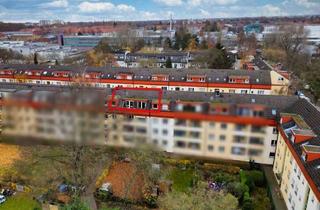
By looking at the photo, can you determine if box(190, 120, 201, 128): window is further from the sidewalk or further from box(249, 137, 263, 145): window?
the sidewalk

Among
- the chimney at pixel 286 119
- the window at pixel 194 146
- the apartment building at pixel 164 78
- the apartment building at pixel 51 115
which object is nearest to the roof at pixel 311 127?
the chimney at pixel 286 119

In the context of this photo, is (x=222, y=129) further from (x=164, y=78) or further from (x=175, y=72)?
(x=175, y=72)

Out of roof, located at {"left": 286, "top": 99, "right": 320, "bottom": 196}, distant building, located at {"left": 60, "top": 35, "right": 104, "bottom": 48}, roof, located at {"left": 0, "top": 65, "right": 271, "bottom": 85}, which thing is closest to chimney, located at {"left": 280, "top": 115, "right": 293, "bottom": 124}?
roof, located at {"left": 286, "top": 99, "right": 320, "bottom": 196}

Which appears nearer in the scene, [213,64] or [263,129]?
[263,129]

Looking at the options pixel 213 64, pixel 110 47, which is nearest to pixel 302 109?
pixel 213 64

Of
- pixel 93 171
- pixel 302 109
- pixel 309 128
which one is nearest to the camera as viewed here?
pixel 309 128

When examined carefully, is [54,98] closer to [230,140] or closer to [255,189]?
[230,140]

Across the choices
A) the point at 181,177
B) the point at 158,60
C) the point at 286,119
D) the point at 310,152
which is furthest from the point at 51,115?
the point at 158,60
